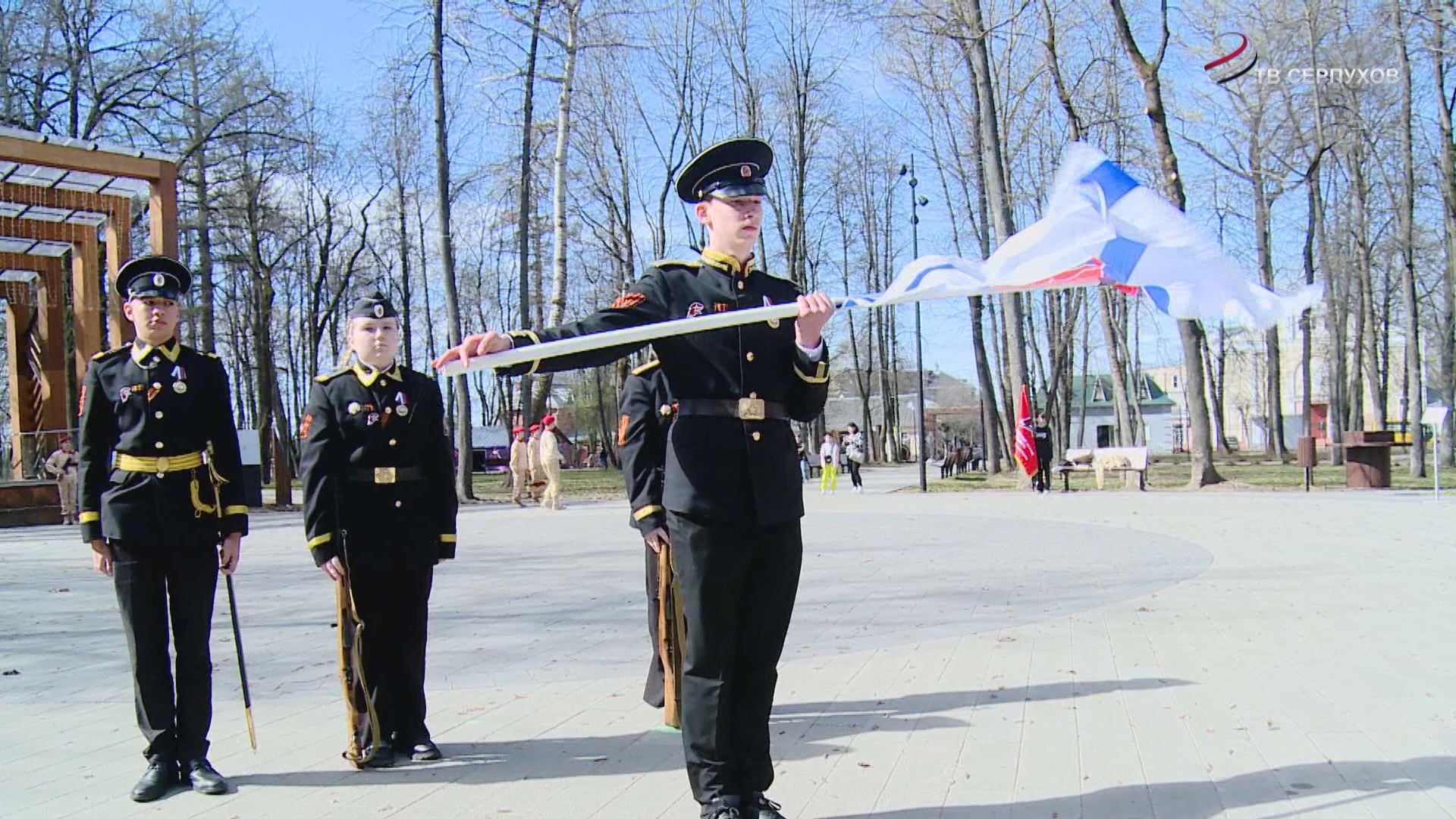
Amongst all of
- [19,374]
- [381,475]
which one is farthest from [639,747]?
[19,374]

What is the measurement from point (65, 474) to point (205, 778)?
1922cm

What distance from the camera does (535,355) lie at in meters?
3.33

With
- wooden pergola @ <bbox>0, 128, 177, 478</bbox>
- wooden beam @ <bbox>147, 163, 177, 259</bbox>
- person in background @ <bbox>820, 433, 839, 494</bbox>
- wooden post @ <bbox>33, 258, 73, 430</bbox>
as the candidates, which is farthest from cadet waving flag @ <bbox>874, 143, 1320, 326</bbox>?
person in background @ <bbox>820, 433, 839, 494</bbox>

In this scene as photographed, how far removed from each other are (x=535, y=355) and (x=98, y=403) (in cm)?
230

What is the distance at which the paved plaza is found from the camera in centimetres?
403

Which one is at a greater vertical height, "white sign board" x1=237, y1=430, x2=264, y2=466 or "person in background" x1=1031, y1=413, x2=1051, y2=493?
"white sign board" x1=237, y1=430, x2=264, y2=466

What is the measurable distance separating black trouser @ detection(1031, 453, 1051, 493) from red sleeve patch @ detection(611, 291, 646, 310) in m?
21.1

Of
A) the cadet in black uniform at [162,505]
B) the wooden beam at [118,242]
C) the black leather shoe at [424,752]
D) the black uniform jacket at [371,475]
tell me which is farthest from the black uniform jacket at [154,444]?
the wooden beam at [118,242]

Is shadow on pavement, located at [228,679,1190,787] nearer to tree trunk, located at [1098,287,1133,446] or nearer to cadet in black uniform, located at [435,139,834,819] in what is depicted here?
cadet in black uniform, located at [435,139,834,819]

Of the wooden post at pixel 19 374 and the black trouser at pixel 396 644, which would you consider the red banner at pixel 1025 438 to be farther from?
the wooden post at pixel 19 374

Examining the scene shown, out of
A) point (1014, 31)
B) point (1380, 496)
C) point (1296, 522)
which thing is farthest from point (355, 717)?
point (1014, 31)

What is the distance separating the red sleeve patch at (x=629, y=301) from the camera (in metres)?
3.59

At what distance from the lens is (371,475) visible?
457 cm

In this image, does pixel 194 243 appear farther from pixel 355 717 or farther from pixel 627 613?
pixel 355 717
